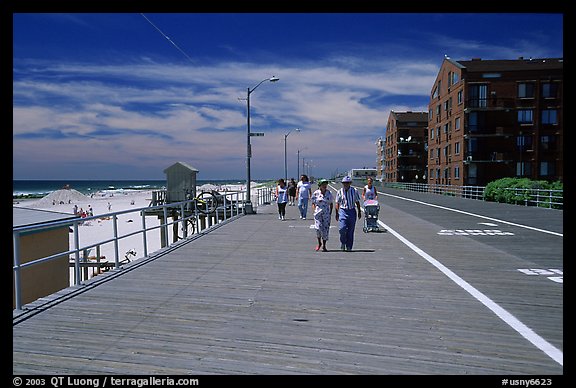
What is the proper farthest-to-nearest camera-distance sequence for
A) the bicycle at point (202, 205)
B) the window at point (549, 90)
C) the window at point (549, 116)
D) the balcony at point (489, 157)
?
the balcony at point (489, 157) → the window at point (549, 116) → the window at point (549, 90) → the bicycle at point (202, 205)

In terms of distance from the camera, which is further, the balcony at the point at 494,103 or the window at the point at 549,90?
the balcony at the point at 494,103

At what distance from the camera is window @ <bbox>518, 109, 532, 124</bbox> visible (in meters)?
53.2

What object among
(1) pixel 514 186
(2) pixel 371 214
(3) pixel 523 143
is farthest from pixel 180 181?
(3) pixel 523 143

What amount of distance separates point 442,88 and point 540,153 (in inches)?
603

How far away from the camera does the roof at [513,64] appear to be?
2110 inches

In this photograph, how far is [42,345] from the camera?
17.6 feet

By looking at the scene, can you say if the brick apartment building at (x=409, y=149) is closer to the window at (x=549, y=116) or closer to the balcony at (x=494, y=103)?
the balcony at (x=494, y=103)

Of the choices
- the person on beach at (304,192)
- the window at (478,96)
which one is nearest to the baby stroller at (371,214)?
the person on beach at (304,192)

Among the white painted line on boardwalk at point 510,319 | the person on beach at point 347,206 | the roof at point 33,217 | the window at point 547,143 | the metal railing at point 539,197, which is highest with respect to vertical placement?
the window at point 547,143

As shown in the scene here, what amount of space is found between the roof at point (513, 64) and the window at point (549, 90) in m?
1.74

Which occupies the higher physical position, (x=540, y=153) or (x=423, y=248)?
(x=540, y=153)
